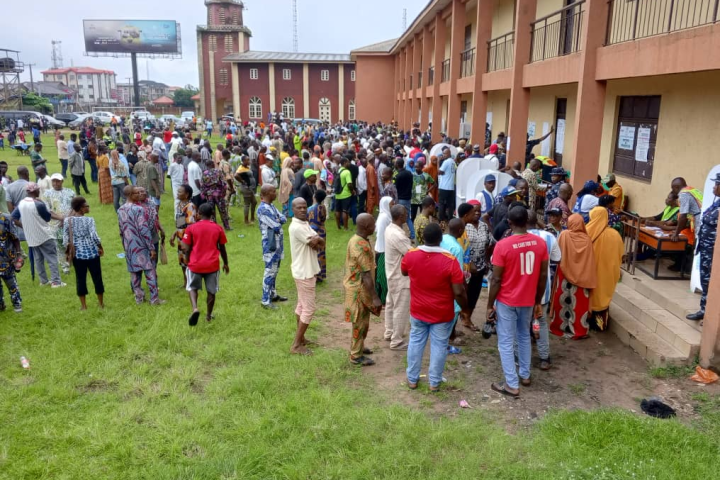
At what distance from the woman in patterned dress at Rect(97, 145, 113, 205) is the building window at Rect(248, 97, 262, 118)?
3591 cm

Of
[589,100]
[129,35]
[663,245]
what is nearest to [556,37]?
[589,100]

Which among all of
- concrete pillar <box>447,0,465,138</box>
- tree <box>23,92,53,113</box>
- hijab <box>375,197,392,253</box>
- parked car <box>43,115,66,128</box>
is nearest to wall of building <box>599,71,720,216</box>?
hijab <box>375,197,392,253</box>

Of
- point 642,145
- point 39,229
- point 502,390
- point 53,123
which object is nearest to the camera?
point 502,390

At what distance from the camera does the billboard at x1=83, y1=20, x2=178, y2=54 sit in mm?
63875

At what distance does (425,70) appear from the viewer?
80.0 feet

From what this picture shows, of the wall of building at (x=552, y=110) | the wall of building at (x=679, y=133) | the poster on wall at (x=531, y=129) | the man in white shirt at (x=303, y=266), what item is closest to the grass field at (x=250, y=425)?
the man in white shirt at (x=303, y=266)

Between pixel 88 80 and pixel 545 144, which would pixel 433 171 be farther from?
pixel 88 80

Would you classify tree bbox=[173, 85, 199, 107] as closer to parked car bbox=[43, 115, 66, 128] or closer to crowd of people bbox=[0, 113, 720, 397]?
parked car bbox=[43, 115, 66, 128]

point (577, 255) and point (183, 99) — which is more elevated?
point (183, 99)

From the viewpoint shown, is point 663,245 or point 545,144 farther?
point 545,144

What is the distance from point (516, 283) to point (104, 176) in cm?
1247

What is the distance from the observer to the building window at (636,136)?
999 cm

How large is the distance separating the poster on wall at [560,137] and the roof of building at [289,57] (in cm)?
3638

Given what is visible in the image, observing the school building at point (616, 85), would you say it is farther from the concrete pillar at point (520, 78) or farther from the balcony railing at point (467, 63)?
the balcony railing at point (467, 63)
